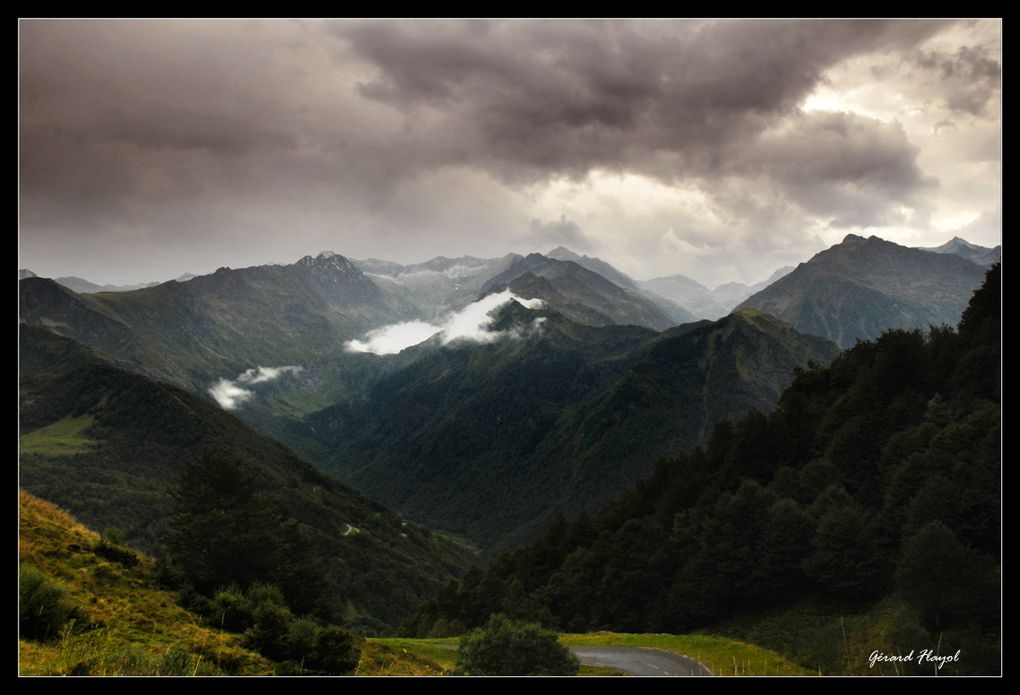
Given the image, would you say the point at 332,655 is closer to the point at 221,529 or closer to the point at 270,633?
the point at 270,633

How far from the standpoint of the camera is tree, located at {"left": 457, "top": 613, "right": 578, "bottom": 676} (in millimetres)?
27641

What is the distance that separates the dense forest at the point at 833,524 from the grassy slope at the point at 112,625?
3097 cm

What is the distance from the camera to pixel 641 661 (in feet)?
133

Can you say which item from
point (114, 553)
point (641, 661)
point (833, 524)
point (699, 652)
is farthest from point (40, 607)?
point (833, 524)

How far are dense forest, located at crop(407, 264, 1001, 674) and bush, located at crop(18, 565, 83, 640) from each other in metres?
35.3

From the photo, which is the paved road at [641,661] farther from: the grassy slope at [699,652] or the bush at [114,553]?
the bush at [114,553]

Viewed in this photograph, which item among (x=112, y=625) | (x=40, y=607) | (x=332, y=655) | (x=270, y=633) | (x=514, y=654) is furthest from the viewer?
(x=514, y=654)

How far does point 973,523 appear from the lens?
46.1m

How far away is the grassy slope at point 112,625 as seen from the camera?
50.3 feet

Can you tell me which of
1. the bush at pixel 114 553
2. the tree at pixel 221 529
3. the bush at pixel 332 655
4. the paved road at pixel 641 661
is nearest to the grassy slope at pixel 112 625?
the bush at pixel 114 553

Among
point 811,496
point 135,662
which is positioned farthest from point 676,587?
point 135,662

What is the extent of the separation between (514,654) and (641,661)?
17829 mm

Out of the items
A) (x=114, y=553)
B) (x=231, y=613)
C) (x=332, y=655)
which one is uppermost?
(x=114, y=553)
